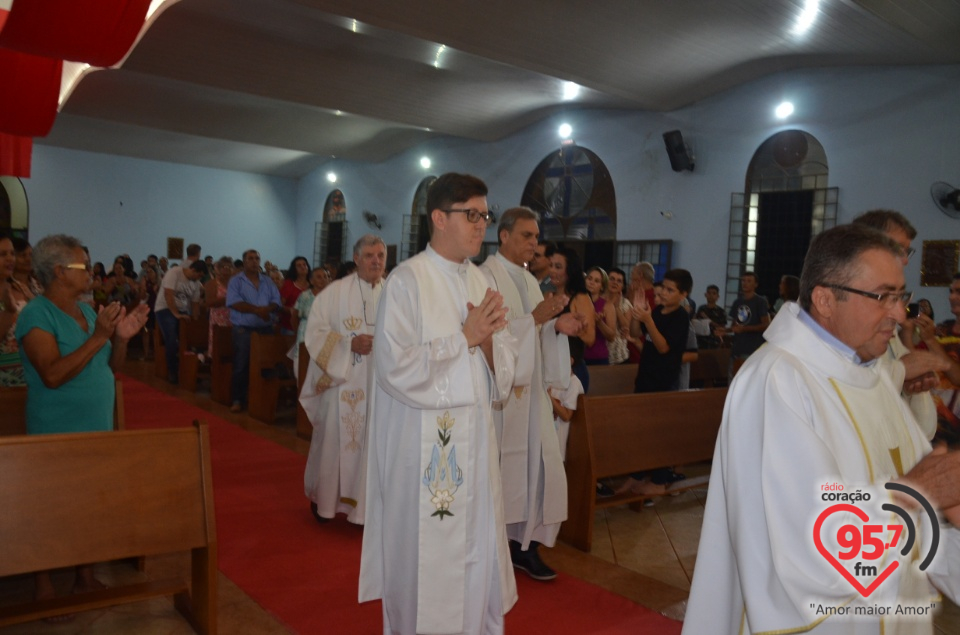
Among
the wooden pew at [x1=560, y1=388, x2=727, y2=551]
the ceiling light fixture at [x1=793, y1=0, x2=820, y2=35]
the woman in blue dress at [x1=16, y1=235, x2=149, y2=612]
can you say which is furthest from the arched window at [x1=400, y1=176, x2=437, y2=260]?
the woman in blue dress at [x1=16, y1=235, x2=149, y2=612]

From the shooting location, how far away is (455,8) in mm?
9102

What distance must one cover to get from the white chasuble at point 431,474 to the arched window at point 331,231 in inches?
731

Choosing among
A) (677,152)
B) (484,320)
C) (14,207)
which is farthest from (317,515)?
(14,207)

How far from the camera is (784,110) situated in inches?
446

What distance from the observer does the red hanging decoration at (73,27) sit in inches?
152

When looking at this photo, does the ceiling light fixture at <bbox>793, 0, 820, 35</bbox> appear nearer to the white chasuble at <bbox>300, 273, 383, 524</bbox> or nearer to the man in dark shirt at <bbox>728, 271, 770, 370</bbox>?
the man in dark shirt at <bbox>728, 271, 770, 370</bbox>

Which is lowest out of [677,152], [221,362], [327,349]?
[221,362]

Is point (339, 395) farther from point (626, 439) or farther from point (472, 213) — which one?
point (472, 213)

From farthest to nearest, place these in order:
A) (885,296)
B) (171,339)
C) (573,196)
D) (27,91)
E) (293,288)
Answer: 1. (573,196)
2. (171,339)
3. (293,288)
4. (27,91)
5. (885,296)

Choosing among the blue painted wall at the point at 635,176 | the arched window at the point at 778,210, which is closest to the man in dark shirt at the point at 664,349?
the blue painted wall at the point at 635,176

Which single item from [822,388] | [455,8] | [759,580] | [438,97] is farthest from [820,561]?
[438,97]

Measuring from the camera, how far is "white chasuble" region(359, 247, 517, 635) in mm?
2717

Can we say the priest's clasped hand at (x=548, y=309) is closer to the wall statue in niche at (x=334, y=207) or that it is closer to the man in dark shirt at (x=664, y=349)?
the man in dark shirt at (x=664, y=349)

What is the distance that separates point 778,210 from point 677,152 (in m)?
1.94
